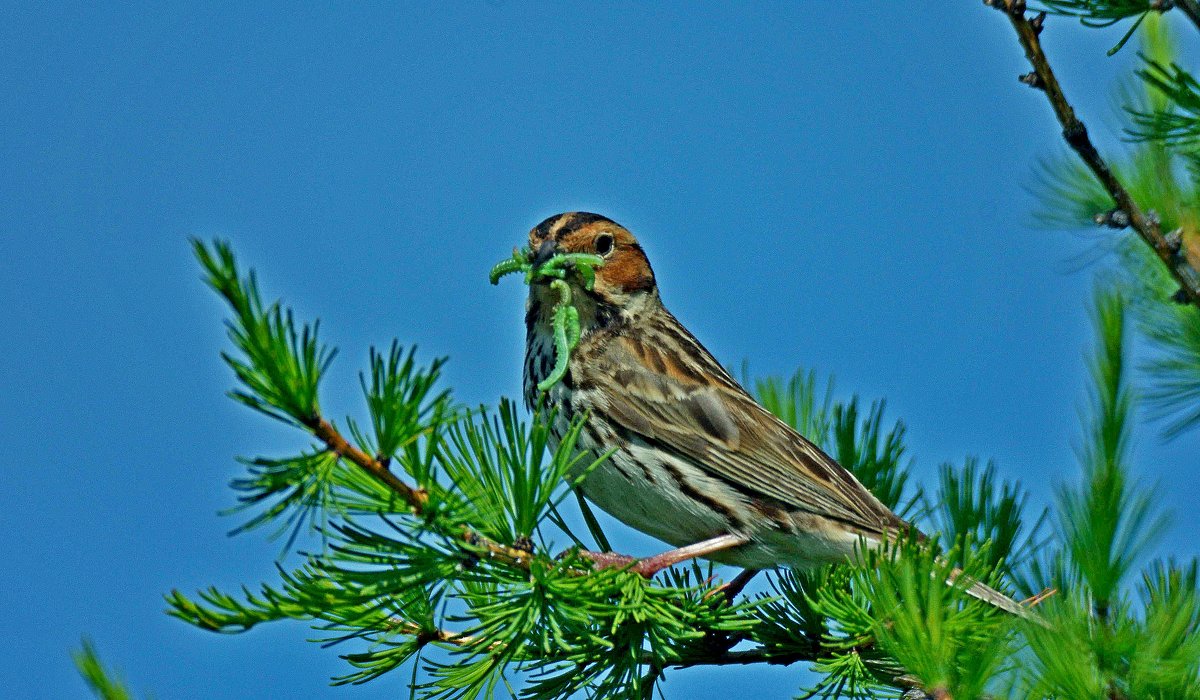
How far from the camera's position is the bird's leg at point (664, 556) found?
3.31m

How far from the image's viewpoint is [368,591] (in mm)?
2617

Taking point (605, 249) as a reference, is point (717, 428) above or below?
below

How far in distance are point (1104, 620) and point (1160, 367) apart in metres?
1.93

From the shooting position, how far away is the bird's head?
16.2 ft

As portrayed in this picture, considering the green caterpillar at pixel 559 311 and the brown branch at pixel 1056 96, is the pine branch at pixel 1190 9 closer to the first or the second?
the brown branch at pixel 1056 96

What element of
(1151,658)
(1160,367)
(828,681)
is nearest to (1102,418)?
(1151,658)

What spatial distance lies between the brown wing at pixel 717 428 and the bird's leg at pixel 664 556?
21 cm

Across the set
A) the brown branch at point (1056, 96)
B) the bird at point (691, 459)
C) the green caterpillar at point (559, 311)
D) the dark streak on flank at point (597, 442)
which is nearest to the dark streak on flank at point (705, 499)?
the bird at point (691, 459)

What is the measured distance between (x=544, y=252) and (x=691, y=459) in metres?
0.89

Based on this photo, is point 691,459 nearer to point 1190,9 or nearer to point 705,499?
point 705,499

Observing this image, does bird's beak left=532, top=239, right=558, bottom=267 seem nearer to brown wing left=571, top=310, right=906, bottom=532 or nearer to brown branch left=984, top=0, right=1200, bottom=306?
brown wing left=571, top=310, right=906, bottom=532

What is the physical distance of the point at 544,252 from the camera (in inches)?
181

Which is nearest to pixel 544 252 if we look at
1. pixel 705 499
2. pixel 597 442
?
pixel 597 442

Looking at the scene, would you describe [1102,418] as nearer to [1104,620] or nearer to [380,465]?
[1104,620]
